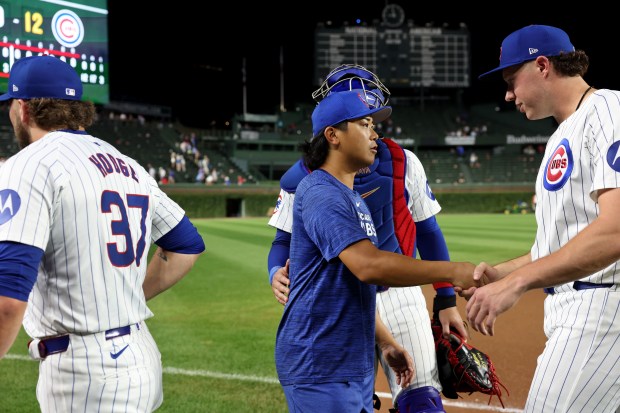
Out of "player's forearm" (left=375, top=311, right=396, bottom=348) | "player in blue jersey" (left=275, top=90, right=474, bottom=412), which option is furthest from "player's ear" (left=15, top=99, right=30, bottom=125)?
"player's forearm" (left=375, top=311, right=396, bottom=348)

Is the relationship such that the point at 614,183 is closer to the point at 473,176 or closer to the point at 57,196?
the point at 57,196

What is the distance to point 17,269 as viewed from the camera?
6.35 feet

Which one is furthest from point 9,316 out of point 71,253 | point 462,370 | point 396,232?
point 462,370

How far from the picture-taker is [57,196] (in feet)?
6.79

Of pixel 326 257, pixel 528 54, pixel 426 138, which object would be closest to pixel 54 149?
pixel 326 257

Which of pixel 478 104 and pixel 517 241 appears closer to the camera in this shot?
pixel 517 241

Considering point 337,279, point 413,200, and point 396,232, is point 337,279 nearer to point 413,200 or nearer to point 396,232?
point 396,232

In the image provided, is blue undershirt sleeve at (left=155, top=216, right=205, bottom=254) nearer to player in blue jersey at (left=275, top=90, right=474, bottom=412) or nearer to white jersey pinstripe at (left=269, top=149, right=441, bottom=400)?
player in blue jersey at (left=275, top=90, right=474, bottom=412)

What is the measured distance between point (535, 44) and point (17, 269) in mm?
2014

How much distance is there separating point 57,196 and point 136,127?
4006cm

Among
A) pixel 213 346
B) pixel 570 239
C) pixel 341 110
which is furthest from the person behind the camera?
pixel 213 346

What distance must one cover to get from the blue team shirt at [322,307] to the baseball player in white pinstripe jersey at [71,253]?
0.53m

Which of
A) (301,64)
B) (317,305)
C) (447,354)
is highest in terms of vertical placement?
(301,64)

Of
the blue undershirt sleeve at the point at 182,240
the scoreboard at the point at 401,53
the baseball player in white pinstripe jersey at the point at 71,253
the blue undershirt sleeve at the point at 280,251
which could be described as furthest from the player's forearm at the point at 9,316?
the scoreboard at the point at 401,53
